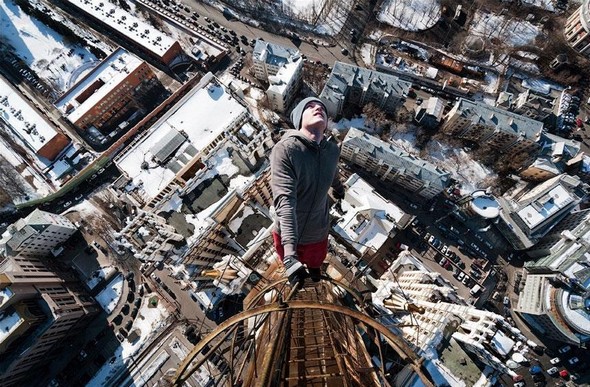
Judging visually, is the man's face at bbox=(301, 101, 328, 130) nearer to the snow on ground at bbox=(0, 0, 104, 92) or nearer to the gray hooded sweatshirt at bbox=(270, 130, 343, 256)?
the gray hooded sweatshirt at bbox=(270, 130, 343, 256)

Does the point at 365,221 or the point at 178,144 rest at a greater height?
the point at 178,144

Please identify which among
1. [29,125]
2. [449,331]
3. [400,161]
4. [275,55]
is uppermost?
[29,125]

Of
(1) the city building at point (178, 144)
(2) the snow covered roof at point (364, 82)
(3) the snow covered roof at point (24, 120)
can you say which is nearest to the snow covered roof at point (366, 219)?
(2) the snow covered roof at point (364, 82)

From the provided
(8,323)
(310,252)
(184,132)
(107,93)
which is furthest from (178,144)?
(310,252)

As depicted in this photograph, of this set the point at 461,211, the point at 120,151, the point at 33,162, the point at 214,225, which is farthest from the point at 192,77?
the point at 461,211

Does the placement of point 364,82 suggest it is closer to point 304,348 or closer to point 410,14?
point 410,14

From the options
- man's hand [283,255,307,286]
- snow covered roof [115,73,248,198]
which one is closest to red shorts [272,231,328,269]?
man's hand [283,255,307,286]

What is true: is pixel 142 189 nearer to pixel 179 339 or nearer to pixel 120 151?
pixel 120 151
